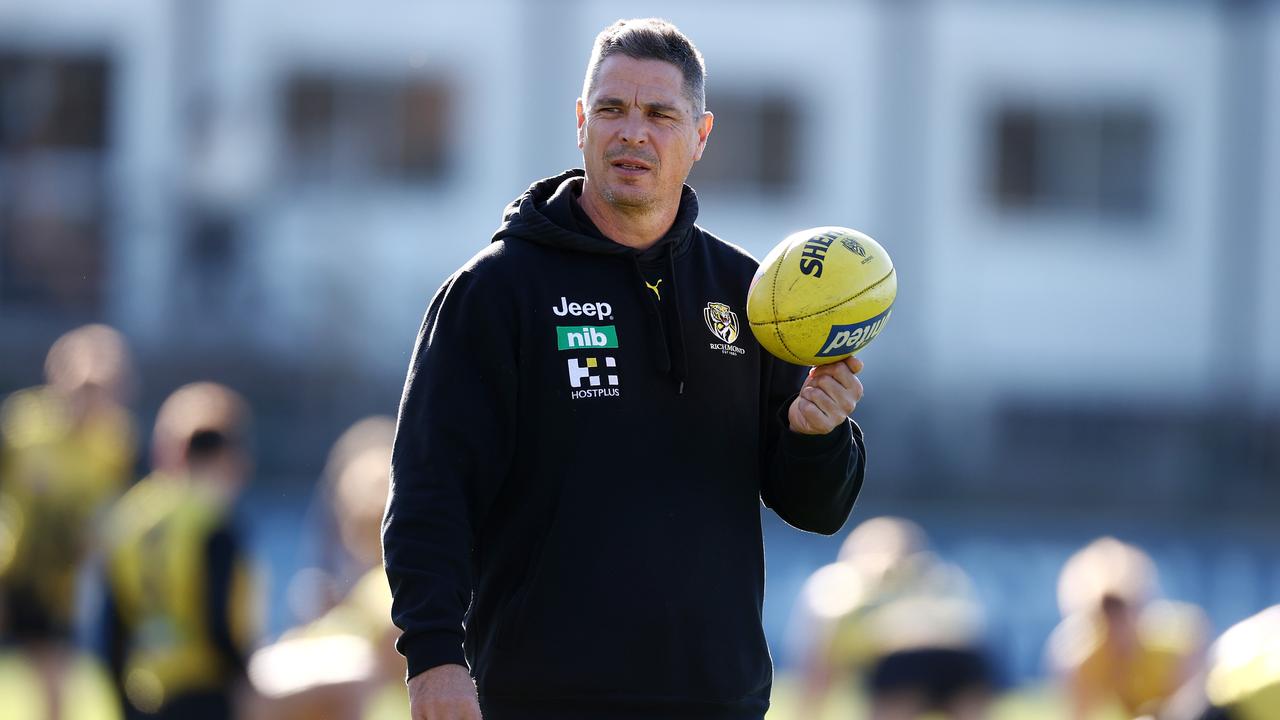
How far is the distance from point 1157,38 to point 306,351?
13.7 m

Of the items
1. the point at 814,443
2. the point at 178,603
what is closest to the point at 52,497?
the point at 178,603

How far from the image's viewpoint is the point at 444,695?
9.23ft

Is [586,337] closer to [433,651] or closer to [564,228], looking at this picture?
[564,228]

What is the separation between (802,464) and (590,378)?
47 centimetres

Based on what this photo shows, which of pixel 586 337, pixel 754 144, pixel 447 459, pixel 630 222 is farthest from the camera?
pixel 754 144

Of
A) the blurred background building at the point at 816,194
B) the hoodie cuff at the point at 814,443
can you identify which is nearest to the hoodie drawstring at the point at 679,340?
the hoodie cuff at the point at 814,443

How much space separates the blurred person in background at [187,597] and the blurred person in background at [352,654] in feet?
0.70

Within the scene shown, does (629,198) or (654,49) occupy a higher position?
(654,49)

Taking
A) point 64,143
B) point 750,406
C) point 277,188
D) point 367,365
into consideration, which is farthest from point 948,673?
point 64,143

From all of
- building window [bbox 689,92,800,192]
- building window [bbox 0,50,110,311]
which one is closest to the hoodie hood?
building window [bbox 0,50,110,311]

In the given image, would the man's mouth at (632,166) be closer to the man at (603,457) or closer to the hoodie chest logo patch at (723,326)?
the man at (603,457)

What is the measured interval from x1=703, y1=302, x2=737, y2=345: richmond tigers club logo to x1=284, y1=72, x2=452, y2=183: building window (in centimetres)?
1970

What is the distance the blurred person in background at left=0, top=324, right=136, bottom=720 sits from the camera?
862 cm

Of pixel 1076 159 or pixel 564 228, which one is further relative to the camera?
pixel 1076 159
